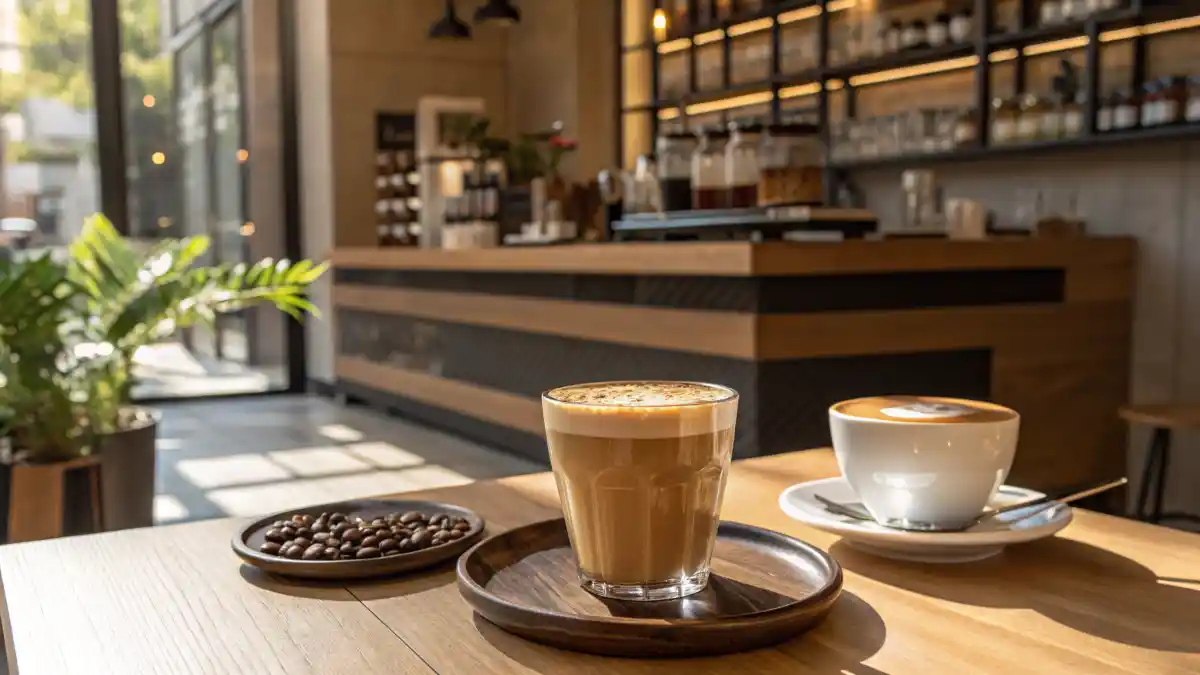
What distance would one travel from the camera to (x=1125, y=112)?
4.06m

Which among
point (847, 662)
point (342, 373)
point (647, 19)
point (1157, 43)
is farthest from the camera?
point (342, 373)

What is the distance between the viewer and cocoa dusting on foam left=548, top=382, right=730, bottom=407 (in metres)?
0.71

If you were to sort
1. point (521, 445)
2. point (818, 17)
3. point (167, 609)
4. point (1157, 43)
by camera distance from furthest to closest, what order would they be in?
point (818, 17), point (521, 445), point (1157, 43), point (167, 609)

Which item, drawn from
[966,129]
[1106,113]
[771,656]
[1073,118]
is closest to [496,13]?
[966,129]

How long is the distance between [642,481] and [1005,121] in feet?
13.9

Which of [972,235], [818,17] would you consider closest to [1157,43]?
[972,235]

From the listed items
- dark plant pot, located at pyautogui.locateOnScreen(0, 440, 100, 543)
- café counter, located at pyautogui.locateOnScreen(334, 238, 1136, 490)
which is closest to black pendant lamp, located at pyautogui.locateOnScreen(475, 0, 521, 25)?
café counter, located at pyautogui.locateOnScreen(334, 238, 1136, 490)

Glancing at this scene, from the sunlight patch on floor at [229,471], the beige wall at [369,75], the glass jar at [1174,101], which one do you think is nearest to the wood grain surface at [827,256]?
the glass jar at [1174,101]

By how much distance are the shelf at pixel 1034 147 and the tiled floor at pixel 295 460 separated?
206cm

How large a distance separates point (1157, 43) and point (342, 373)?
5036 millimetres

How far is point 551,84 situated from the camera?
7742 millimetres

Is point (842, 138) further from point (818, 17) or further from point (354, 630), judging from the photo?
point (354, 630)

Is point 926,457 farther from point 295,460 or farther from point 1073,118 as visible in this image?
point 295,460

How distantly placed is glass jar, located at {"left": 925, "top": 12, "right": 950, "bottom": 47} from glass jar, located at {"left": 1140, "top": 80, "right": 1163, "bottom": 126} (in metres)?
0.97
